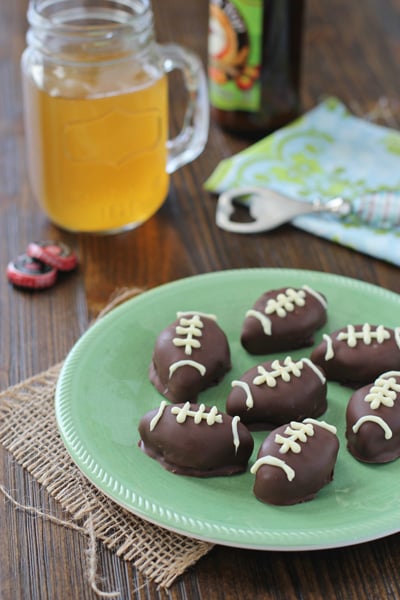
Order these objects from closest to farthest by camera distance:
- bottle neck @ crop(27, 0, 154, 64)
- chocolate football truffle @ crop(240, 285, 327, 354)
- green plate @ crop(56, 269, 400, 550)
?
green plate @ crop(56, 269, 400, 550)
chocolate football truffle @ crop(240, 285, 327, 354)
bottle neck @ crop(27, 0, 154, 64)

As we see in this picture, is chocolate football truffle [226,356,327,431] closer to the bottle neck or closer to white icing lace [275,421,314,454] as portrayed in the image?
white icing lace [275,421,314,454]

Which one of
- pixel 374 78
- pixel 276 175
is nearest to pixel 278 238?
pixel 276 175

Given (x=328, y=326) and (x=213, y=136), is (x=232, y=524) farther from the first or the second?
(x=213, y=136)

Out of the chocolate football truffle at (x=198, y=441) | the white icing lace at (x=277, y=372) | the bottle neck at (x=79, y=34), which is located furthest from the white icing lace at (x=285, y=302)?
the bottle neck at (x=79, y=34)

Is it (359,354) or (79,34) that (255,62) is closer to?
(79,34)

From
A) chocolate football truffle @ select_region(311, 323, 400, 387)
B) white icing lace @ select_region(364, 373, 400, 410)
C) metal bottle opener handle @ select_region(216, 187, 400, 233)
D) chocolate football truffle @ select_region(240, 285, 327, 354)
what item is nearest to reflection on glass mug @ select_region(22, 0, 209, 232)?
metal bottle opener handle @ select_region(216, 187, 400, 233)

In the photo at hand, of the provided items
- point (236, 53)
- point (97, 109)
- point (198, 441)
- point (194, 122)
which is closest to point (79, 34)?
point (97, 109)
